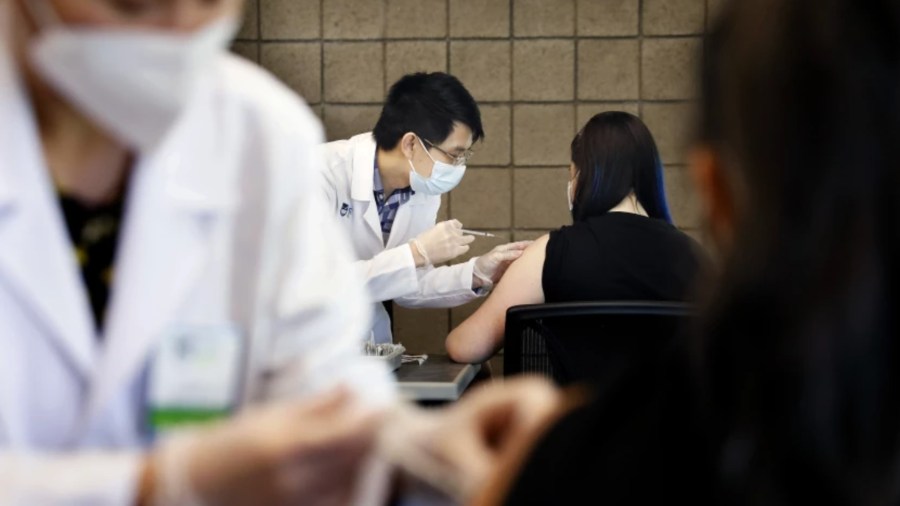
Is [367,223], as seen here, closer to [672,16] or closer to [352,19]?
[352,19]

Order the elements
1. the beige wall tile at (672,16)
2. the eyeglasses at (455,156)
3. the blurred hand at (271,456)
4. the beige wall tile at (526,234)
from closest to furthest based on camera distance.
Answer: the blurred hand at (271,456), the eyeglasses at (455,156), the beige wall tile at (672,16), the beige wall tile at (526,234)

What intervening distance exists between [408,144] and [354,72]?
0.96 metres

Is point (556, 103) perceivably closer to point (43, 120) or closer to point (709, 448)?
point (43, 120)

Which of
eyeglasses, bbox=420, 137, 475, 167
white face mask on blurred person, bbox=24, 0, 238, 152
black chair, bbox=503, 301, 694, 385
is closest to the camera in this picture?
white face mask on blurred person, bbox=24, 0, 238, 152

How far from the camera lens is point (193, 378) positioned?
0.82 metres

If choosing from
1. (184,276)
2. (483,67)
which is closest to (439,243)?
(483,67)

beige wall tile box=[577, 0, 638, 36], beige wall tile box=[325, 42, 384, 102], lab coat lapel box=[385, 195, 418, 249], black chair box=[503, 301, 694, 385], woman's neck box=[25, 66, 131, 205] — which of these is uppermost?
beige wall tile box=[577, 0, 638, 36]

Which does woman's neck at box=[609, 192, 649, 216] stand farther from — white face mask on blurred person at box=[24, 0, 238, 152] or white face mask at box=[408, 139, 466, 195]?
white face mask on blurred person at box=[24, 0, 238, 152]

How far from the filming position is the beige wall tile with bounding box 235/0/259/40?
365cm

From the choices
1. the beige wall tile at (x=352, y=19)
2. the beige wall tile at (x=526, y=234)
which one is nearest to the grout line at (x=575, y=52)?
the beige wall tile at (x=526, y=234)

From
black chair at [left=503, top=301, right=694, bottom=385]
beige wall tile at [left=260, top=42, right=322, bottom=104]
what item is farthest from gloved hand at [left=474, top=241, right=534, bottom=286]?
beige wall tile at [left=260, top=42, right=322, bottom=104]

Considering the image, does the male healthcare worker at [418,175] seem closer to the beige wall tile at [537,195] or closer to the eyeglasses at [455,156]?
the eyeglasses at [455,156]

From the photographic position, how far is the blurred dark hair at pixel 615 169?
7.64 ft

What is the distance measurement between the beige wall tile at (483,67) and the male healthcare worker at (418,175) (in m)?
0.79
